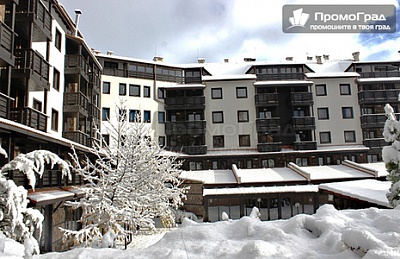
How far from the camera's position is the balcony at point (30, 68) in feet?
48.8

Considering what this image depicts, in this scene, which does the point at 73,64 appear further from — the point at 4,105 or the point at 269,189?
the point at 269,189

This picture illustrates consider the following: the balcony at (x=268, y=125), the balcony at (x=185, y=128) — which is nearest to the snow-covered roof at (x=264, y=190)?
the balcony at (x=268, y=125)

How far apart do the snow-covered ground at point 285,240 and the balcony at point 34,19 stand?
48.0ft

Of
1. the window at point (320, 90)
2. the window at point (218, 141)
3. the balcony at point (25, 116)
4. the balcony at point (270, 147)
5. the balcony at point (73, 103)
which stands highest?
the window at point (320, 90)

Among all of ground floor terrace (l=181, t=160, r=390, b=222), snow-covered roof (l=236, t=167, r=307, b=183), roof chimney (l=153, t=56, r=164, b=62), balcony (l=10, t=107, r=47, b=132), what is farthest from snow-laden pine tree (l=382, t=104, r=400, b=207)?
roof chimney (l=153, t=56, r=164, b=62)

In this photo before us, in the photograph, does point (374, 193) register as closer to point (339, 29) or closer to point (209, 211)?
point (209, 211)

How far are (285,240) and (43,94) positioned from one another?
1848 cm

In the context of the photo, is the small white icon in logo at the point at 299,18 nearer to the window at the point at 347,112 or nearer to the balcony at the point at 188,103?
the balcony at the point at 188,103

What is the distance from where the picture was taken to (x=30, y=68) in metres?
15.0

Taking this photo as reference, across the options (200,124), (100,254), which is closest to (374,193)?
(100,254)

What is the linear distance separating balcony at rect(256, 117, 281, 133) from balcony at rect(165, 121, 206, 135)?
6213 millimetres

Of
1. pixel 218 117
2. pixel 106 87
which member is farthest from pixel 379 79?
pixel 106 87

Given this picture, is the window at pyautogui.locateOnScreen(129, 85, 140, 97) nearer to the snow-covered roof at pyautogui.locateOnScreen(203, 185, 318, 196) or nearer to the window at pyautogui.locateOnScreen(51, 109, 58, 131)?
the window at pyautogui.locateOnScreen(51, 109, 58, 131)

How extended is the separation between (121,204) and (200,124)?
799 inches
